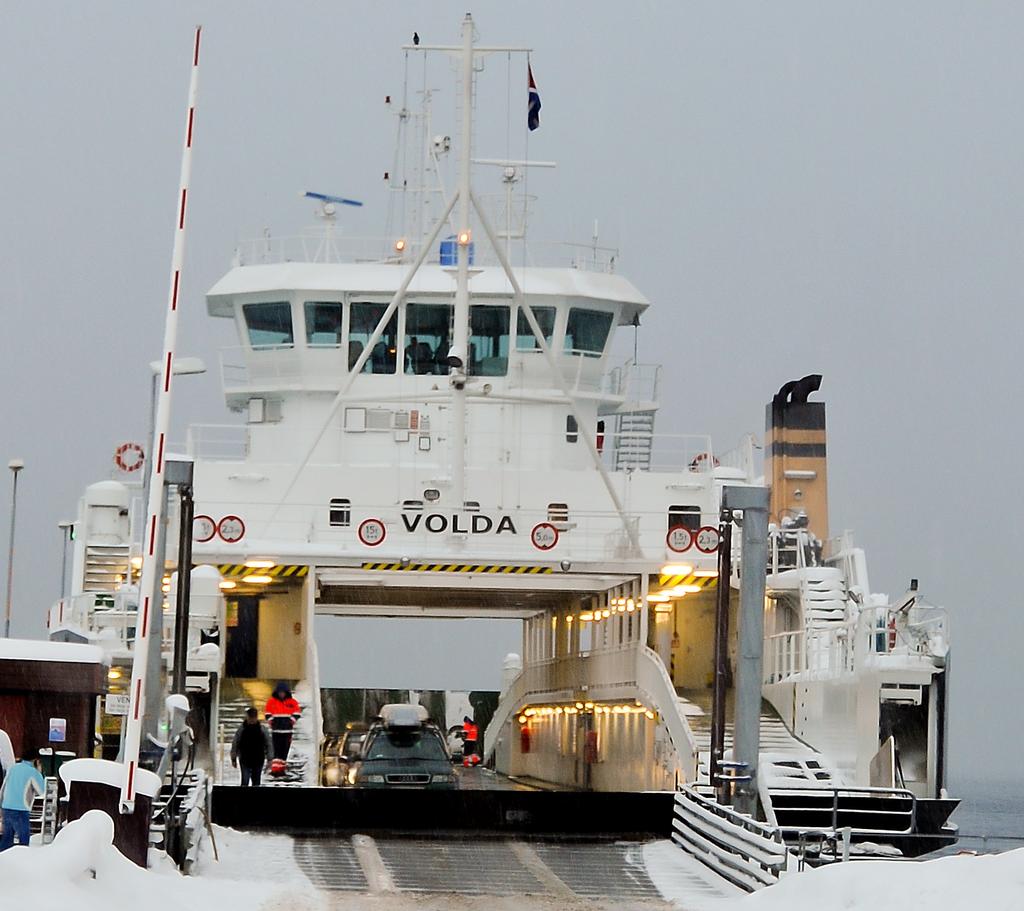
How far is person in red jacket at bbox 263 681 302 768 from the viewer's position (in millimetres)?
25547

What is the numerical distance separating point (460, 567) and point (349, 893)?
1322 cm

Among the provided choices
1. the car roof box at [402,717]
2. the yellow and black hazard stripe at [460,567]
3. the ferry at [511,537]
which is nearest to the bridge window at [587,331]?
the ferry at [511,537]

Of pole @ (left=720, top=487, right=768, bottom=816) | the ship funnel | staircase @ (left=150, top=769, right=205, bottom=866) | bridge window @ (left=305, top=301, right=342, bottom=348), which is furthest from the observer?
the ship funnel

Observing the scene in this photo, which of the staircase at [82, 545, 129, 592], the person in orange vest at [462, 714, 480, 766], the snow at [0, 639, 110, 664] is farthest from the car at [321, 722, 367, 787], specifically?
the snow at [0, 639, 110, 664]

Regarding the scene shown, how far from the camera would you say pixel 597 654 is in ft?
111

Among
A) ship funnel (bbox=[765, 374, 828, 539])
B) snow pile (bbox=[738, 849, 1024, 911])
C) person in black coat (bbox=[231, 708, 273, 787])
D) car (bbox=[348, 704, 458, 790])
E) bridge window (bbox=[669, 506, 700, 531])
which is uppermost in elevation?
ship funnel (bbox=[765, 374, 828, 539])

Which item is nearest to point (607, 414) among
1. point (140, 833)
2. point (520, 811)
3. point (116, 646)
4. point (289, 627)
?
point (289, 627)

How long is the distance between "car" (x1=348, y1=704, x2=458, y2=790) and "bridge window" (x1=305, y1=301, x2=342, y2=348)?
7578mm

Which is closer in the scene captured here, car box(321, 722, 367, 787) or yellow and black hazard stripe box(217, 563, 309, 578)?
yellow and black hazard stripe box(217, 563, 309, 578)

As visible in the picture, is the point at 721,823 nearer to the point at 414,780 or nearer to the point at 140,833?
the point at 140,833

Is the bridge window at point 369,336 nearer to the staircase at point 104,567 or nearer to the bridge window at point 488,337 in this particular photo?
the bridge window at point 488,337

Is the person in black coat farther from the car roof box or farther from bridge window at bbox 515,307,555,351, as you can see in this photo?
bridge window at bbox 515,307,555,351

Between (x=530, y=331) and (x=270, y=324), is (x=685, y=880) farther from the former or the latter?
(x=270, y=324)

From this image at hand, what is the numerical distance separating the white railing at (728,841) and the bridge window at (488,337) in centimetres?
1425
